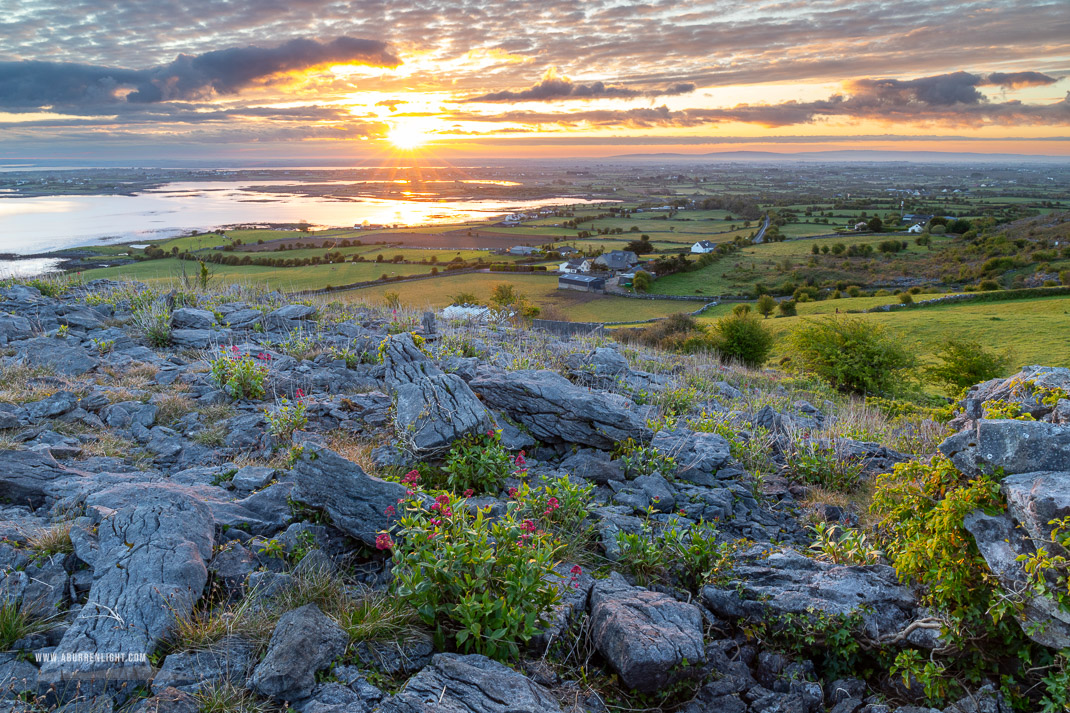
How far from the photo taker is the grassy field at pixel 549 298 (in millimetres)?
54094

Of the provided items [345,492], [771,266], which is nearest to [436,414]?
[345,492]

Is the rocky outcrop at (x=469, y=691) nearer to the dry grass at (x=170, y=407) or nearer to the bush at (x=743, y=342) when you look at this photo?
the dry grass at (x=170, y=407)

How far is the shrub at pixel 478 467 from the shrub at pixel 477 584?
1.84 m

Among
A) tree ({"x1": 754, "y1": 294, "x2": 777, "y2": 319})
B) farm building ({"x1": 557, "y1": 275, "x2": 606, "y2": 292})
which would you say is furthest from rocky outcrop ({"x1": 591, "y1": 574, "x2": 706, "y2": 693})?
farm building ({"x1": 557, "y1": 275, "x2": 606, "y2": 292})

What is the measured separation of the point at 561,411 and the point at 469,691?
4.51 metres

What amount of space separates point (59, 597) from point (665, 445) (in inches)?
247

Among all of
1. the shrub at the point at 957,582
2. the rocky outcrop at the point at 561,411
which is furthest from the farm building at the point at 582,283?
the shrub at the point at 957,582

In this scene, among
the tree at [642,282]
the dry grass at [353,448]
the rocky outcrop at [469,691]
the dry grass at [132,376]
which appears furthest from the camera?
the tree at [642,282]

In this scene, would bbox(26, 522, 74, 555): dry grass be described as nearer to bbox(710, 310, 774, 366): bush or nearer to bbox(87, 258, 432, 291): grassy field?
bbox(710, 310, 774, 366): bush

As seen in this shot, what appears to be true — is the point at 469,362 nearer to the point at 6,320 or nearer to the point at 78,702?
the point at 78,702

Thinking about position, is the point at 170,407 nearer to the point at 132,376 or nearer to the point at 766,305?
the point at 132,376

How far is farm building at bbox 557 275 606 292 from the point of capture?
68062 millimetres

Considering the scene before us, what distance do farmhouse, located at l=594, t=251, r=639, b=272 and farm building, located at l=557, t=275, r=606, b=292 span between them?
8170 mm

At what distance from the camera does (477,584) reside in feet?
12.2
